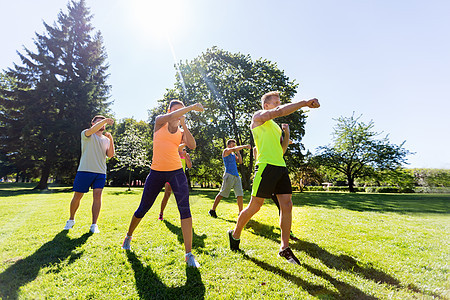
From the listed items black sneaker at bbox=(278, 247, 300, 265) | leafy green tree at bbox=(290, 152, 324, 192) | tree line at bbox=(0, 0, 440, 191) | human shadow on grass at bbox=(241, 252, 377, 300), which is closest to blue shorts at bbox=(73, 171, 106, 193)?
human shadow on grass at bbox=(241, 252, 377, 300)

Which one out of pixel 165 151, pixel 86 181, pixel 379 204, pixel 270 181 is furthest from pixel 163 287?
pixel 379 204

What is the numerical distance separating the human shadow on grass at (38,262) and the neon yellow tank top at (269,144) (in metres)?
3.08

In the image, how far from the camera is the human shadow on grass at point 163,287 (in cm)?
217

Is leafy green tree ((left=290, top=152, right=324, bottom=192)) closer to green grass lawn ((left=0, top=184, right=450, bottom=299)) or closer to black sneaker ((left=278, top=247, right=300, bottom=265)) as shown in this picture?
green grass lawn ((left=0, top=184, right=450, bottom=299))

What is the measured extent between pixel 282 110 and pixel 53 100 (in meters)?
27.7

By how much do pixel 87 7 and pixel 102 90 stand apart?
10640 mm

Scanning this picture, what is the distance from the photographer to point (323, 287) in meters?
2.39

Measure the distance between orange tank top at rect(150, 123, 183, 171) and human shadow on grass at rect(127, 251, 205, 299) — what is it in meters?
1.34

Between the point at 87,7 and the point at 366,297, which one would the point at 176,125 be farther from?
the point at 87,7

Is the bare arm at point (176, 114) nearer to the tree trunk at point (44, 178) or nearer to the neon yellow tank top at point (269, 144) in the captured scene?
the neon yellow tank top at point (269, 144)

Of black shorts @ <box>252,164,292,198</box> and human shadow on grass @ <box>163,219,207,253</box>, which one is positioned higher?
black shorts @ <box>252,164,292,198</box>

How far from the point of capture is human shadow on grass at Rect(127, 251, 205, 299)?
2174 mm

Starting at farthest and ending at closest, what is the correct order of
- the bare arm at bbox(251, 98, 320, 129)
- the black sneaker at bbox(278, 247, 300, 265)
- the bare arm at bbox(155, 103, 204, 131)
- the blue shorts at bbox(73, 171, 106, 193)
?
the blue shorts at bbox(73, 171, 106, 193) → the black sneaker at bbox(278, 247, 300, 265) → the bare arm at bbox(155, 103, 204, 131) → the bare arm at bbox(251, 98, 320, 129)

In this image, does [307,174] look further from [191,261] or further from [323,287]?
[191,261]
